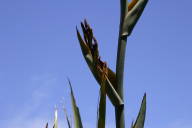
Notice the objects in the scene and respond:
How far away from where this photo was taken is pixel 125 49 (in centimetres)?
143

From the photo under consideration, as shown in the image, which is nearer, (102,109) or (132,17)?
(102,109)

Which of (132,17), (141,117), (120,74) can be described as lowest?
(141,117)

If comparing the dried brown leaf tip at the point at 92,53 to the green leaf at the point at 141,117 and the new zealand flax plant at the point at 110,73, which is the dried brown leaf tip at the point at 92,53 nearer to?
the new zealand flax plant at the point at 110,73

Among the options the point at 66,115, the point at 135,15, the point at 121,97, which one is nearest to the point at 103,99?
the point at 121,97

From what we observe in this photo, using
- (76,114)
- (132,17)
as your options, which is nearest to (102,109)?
(76,114)

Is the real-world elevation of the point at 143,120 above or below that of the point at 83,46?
below

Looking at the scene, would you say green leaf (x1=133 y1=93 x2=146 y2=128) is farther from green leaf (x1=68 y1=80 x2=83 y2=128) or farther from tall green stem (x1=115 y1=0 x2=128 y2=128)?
green leaf (x1=68 y1=80 x2=83 y2=128)

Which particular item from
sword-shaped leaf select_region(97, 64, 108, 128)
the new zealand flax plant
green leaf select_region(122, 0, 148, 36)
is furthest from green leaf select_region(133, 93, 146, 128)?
green leaf select_region(122, 0, 148, 36)

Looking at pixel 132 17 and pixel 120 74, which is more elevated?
pixel 132 17

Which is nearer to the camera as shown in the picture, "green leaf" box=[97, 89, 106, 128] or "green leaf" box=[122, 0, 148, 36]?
"green leaf" box=[97, 89, 106, 128]

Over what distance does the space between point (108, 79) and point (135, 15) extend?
282mm

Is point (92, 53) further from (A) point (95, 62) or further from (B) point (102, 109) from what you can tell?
(B) point (102, 109)

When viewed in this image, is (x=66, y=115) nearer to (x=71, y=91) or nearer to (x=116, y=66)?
(x=71, y=91)

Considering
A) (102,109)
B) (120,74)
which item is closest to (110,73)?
(120,74)
